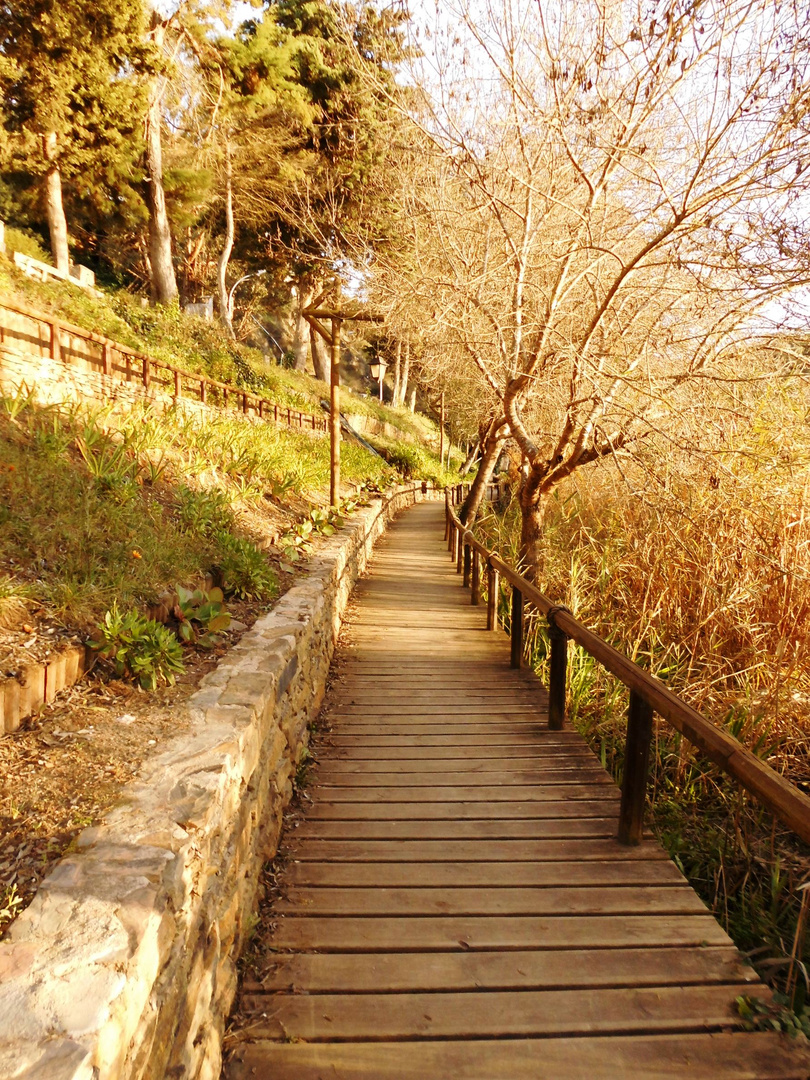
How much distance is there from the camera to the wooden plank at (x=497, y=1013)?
2125 mm

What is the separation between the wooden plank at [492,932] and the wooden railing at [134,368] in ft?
26.4

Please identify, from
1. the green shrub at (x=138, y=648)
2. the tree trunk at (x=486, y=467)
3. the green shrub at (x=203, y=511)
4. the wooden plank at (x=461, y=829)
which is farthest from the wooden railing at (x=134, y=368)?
the wooden plank at (x=461, y=829)

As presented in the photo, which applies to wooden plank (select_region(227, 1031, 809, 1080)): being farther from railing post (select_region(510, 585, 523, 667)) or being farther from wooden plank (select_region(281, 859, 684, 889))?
railing post (select_region(510, 585, 523, 667))

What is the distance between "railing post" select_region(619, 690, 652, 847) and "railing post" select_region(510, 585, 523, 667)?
227 centimetres

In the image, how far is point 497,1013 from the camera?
7.19ft

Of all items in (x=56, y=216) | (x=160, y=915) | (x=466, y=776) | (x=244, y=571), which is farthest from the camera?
(x=56, y=216)

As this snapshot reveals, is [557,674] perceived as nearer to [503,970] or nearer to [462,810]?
[462,810]

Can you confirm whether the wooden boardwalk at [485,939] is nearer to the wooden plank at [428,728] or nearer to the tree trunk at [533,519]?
the wooden plank at [428,728]

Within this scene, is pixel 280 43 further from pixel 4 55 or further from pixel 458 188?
pixel 458 188

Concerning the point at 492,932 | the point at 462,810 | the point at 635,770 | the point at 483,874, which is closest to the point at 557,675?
the point at 462,810

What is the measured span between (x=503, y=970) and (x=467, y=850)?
729 mm

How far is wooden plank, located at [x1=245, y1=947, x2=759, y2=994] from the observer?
7.54ft

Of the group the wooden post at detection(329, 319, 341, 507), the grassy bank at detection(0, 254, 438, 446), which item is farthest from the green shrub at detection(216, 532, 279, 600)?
the grassy bank at detection(0, 254, 438, 446)

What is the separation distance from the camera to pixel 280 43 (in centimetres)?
1867
